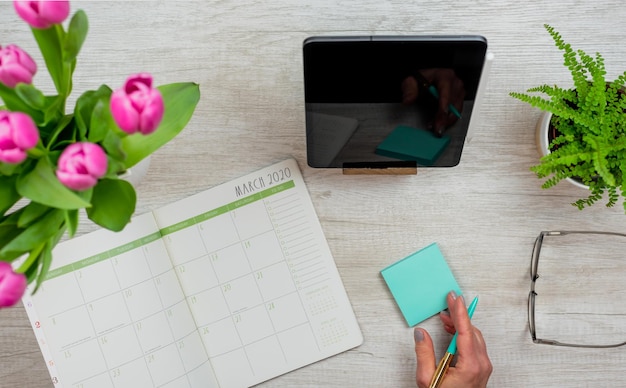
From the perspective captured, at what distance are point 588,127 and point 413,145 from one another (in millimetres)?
231

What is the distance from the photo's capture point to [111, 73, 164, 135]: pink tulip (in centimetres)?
52

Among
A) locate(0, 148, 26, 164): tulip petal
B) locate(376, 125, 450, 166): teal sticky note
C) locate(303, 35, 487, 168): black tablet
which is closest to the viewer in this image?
locate(0, 148, 26, 164): tulip petal

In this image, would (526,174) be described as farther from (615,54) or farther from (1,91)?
(1,91)

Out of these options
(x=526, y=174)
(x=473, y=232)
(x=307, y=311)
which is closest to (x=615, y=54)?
(x=526, y=174)

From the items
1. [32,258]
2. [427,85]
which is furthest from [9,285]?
[427,85]

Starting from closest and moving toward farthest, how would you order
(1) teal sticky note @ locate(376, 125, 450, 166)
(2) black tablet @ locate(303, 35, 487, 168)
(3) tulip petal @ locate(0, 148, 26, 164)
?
(3) tulip petal @ locate(0, 148, 26, 164)
(2) black tablet @ locate(303, 35, 487, 168)
(1) teal sticky note @ locate(376, 125, 450, 166)

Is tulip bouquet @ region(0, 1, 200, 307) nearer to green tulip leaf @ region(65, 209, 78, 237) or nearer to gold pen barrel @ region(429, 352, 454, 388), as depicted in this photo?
green tulip leaf @ region(65, 209, 78, 237)

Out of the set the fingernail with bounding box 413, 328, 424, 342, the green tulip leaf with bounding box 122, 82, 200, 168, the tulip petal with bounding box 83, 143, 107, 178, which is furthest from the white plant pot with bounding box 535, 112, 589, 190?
the tulip petal with bounding box 83, 143, 107, 178

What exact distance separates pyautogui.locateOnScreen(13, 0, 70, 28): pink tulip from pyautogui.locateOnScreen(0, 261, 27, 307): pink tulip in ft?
0.74

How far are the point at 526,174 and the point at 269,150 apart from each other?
1.30 ft

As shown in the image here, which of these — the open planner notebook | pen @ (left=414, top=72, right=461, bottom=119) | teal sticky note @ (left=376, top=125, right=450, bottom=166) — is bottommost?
the open planner notebook

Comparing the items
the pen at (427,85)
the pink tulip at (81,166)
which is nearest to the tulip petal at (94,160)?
the pink tulip at (81,166)

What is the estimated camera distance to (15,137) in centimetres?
52

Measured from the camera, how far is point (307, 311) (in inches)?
37.2
